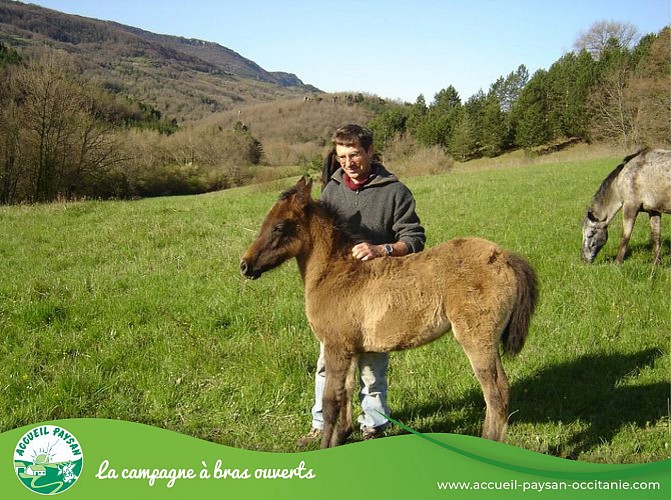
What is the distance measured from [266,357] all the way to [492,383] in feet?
8.61

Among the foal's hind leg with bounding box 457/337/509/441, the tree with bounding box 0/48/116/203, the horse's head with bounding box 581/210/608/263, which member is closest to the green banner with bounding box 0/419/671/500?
the foal's hind leg with bounding box 457/337/509/441

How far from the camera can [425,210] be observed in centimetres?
1437

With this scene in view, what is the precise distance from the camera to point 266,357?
512 cm

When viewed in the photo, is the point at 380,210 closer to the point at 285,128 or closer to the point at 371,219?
the point at 371,219

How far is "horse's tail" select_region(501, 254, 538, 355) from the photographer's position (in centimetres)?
333

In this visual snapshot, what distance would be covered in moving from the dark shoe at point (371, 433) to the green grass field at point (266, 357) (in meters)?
0.20

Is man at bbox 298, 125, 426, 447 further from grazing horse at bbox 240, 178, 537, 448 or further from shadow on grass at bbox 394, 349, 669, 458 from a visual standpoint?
shadow on grass at bbox 394, 349, 669, 458

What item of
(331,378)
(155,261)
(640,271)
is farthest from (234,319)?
(640,271)

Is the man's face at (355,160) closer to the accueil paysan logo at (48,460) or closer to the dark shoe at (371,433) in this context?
the dark shoe at (371,433)

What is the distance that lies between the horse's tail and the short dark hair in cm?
144

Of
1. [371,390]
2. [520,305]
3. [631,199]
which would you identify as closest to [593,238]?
[631,199]

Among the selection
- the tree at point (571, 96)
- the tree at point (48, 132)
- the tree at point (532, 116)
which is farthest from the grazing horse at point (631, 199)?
the tree at point (532, 116)

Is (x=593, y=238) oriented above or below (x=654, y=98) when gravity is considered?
below

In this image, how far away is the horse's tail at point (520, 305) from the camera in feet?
10.9
